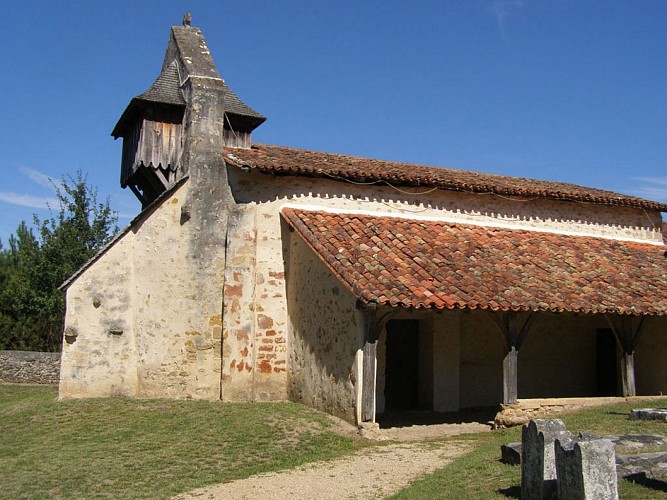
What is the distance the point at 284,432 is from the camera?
36.4 feet

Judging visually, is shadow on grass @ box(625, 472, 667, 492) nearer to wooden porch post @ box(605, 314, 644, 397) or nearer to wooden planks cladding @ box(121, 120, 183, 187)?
wooden porch post @ box(605, 314, 644, 397)

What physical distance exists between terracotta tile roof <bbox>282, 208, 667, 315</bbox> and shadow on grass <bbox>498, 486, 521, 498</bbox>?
4.47m

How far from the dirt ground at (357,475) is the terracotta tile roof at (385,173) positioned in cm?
581

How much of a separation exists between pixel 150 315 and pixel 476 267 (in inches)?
277

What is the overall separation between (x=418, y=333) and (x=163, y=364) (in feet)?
18.8

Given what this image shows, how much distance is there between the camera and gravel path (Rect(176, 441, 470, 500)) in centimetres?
812

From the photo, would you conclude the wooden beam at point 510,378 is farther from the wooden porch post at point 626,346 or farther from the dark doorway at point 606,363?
the dark doorway at point 606,363

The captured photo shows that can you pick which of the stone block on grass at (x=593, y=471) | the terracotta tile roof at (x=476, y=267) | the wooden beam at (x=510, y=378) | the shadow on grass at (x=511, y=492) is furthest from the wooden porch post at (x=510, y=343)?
A: the stone block on grass at (x=593, y=471)

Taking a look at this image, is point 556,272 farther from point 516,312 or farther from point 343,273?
point 343,273

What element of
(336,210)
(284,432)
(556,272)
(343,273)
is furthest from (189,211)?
(556,272)

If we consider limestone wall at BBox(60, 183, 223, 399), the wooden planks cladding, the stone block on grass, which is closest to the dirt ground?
the stone block on grass

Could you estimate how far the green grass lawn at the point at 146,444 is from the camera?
885 centimetres

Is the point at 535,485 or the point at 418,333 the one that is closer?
the point at 535,485

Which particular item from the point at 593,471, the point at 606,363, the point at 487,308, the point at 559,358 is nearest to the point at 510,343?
the point at 487,308
